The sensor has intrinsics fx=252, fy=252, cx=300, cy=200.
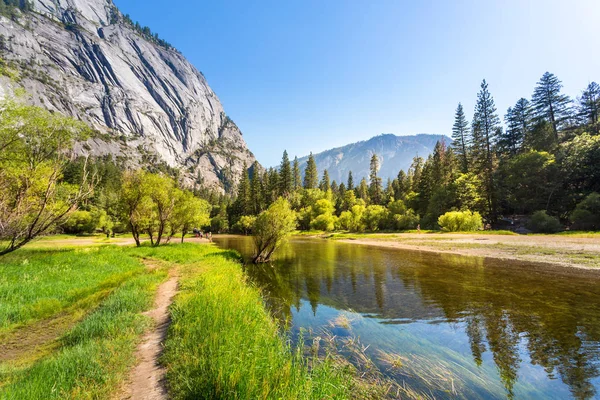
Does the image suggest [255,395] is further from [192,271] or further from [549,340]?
[192,271]

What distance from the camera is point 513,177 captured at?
51.8 m

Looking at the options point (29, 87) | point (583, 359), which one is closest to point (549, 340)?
point (583, 359)

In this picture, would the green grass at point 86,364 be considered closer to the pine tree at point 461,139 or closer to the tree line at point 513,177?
the tree line at point 513,177

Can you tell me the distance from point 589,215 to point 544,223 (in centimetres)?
502

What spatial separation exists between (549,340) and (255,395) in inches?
445

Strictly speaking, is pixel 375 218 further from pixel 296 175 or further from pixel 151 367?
pixel 151 367

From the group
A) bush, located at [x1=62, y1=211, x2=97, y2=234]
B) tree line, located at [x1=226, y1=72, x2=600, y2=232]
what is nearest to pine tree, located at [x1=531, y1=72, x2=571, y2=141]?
tree line, located at [x1=226, y1=72, x2=600, y2=232]

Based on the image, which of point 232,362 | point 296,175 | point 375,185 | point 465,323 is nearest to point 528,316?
point 465,323

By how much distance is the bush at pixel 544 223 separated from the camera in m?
39.9

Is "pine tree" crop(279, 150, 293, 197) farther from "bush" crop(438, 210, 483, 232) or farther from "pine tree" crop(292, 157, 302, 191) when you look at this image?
"bush" crop(438, 210, 483, 232)

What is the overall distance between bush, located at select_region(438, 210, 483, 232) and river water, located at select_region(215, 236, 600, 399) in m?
31.2

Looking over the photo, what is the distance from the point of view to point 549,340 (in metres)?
9.28

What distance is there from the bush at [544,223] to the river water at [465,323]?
27965 millimetres

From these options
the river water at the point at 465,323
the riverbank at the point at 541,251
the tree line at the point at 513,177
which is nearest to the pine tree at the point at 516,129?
the tree line at the point at 513,177
